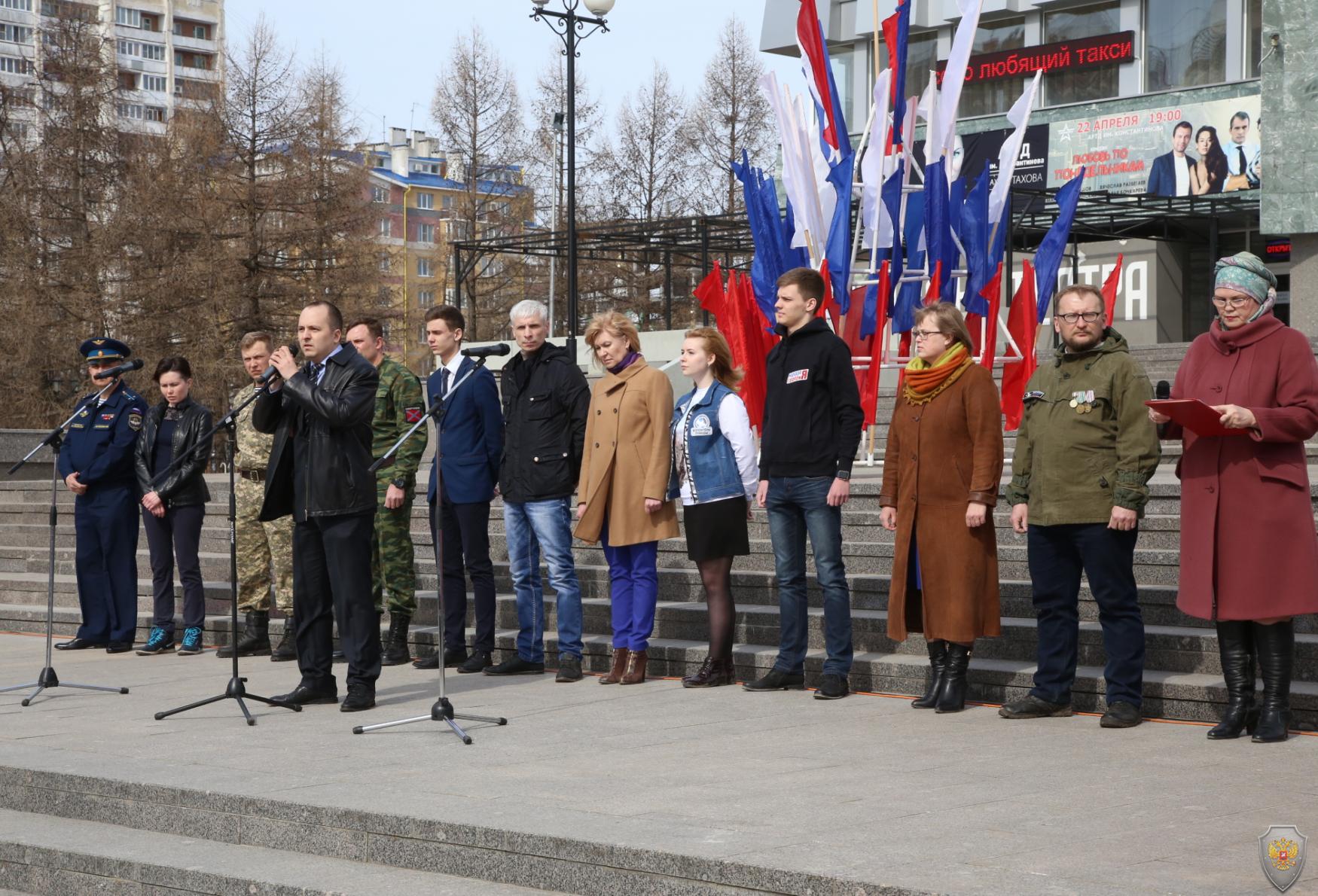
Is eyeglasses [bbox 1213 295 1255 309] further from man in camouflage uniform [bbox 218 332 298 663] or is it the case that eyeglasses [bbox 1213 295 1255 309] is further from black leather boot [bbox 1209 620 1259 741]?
man in camouflage uniform [bbox 218 332 298 663]

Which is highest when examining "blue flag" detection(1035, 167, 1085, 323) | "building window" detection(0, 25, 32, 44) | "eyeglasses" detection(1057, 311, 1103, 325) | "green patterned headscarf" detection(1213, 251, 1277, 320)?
"building window" detection(0, 25, 32, 44)

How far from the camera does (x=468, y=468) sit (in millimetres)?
9211

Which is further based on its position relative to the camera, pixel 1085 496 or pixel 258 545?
pixel 258 545

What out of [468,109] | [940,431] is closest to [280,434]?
[940,431]

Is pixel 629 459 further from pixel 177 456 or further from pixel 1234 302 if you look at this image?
pixel 177 456

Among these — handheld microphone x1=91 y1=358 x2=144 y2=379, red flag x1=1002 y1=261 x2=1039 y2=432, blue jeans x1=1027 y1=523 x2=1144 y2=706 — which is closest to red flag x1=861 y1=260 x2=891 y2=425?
red flag x1=1002 y1=261 x2=1039 y2=432

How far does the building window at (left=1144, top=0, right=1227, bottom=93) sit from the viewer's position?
3088 centimetres

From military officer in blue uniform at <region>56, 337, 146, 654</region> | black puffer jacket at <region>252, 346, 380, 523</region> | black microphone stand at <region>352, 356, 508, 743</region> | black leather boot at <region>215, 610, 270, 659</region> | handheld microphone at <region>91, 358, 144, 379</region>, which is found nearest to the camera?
black microphone stand at <region>352, 356, 508, 743</region>

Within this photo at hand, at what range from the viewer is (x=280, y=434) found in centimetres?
806

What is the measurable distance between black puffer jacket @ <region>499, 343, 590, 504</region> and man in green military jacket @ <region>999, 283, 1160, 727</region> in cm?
265

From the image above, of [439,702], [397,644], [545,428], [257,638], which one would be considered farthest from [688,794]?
[257,638]

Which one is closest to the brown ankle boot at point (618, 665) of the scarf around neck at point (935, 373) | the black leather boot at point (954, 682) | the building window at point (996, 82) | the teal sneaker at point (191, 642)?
the black leather boot at point (954, 682)

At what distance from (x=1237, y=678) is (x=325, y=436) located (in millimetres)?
4417

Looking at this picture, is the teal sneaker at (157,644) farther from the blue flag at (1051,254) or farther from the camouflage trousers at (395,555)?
the blue flag at (1051,254)
